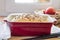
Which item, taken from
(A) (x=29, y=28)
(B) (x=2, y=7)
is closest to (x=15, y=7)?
(B) (x=2, y=7)

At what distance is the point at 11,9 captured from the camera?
4.59 ft

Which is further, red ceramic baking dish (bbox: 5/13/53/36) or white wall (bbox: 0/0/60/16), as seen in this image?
white wall (bbox: 0/0/60/16)

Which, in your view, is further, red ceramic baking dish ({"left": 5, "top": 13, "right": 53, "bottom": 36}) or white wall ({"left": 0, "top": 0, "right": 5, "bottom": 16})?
white wall ({"left": 0, "top": 0, "right": 5, "bottom": 16})

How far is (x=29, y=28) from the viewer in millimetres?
722

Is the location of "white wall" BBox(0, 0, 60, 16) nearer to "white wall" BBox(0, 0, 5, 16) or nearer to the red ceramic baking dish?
"white wall" BBox(0, 0, 5, 16)

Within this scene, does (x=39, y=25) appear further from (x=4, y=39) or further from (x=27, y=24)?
(x=4, y=39)

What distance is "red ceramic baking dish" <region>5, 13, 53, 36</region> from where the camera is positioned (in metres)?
0.71

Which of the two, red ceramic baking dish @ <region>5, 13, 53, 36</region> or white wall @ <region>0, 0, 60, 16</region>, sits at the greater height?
white wall @ <region>0, 0, 60, 16</region>

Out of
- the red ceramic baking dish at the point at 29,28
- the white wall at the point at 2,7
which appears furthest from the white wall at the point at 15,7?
the red ceramic baking dish at the point at 29,28

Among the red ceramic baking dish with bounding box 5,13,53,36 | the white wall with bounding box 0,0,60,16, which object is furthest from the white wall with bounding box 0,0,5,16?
the red ceramic baking dish with bounding box 5,13,53,36

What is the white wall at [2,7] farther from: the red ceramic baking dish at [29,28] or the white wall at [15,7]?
the red ceramic baking dish at [29,28]

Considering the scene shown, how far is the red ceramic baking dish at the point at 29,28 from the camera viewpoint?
0.71 meters

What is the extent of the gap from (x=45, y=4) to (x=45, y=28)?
70 cm

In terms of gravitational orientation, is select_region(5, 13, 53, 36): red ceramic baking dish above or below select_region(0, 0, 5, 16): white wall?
below
